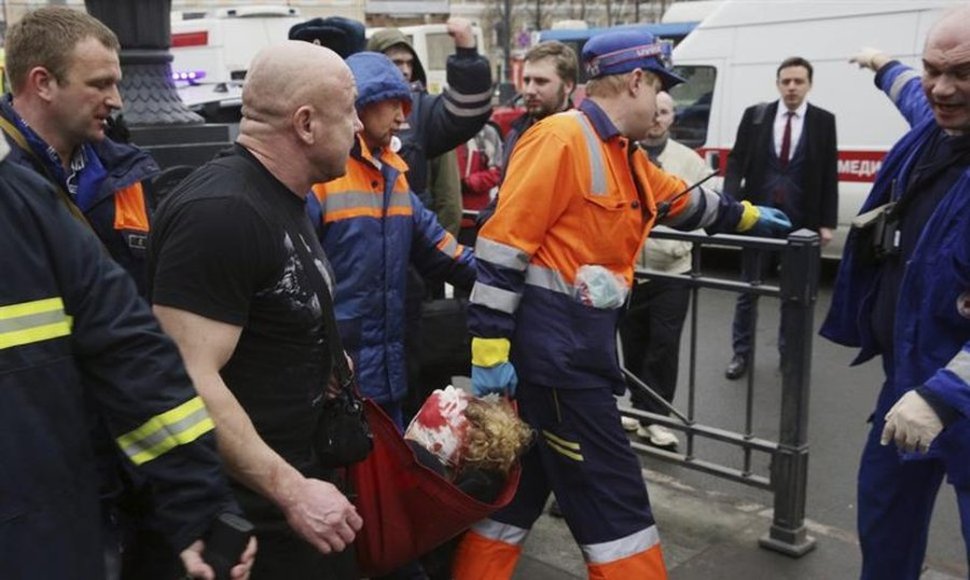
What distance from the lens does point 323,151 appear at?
95.1 inches

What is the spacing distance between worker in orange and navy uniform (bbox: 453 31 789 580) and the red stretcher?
538 millimetres

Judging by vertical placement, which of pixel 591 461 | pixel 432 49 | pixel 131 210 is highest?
pixel 432 49

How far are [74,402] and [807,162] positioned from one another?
5.96m

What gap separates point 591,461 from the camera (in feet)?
10.8

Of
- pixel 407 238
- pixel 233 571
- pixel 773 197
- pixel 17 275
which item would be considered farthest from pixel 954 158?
pixel 773 197

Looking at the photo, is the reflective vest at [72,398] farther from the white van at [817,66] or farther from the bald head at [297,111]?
the white van at [817,66]

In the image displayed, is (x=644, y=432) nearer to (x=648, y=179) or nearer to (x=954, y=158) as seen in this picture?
(x=648, y=179)

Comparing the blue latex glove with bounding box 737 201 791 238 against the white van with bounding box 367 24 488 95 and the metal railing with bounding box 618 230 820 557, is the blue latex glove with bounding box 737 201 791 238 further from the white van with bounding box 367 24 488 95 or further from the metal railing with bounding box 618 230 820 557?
the white van with bounding box 367 24 488 95

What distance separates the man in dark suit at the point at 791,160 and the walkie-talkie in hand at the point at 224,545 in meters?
5.29

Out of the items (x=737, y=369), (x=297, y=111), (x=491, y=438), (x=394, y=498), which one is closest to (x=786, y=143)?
(x=737, y=369)

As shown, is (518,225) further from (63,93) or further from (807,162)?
(807,162)

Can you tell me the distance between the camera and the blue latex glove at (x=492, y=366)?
10.6 ft

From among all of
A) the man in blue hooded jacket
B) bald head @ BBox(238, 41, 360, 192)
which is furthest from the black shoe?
bald head @ BBox(238, 41, 360, 192)

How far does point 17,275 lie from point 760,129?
6.14 meters
